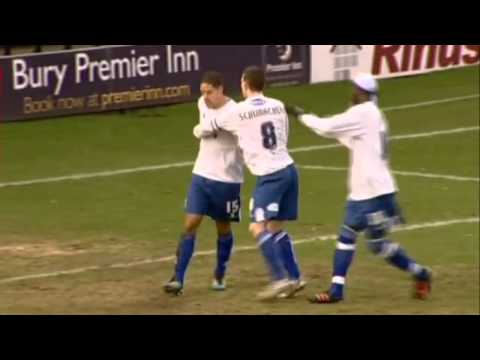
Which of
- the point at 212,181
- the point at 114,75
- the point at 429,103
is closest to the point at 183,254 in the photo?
the point at 212,181

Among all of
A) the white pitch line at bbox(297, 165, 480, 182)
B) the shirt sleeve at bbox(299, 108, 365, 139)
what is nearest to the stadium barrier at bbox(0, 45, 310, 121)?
the white pitch line at bbox(297, 165, 480, 182)

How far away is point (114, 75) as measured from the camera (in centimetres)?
2794

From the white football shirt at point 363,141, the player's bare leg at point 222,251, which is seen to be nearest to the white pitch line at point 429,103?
the player's bare leg at point 222,251

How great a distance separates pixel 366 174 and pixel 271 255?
1.21 metres

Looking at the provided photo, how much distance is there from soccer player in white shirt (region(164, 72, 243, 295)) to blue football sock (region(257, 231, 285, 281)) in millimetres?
535

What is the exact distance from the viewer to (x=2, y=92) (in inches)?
1035

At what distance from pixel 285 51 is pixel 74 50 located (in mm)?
5463

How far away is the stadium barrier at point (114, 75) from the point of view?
2662cm

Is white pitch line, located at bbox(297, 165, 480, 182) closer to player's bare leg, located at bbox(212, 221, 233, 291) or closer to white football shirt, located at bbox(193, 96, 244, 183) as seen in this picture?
player's bare leg, located at bbox(212, 221, 233, 291)

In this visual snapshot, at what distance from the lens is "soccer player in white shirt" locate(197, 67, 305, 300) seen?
1304cm

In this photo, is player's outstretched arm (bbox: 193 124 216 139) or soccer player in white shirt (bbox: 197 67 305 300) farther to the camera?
player's outstretched arm (bbox: 193 124 216 139)

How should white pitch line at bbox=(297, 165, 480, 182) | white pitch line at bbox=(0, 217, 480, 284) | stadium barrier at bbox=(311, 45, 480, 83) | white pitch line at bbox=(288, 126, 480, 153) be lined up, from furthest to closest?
stadium barrier at bbox=(311, 45, 480, 83) < white pitch line at bbox=(288, 126, 480, 153) < white pitch line at bbox=(297, 165, 480, 182) < white pitch line at bbox=(0, 217, 480, 284)

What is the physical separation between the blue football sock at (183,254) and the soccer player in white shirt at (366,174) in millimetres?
1489

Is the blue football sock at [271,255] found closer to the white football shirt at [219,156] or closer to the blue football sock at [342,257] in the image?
the blue football sock at [342,257]
